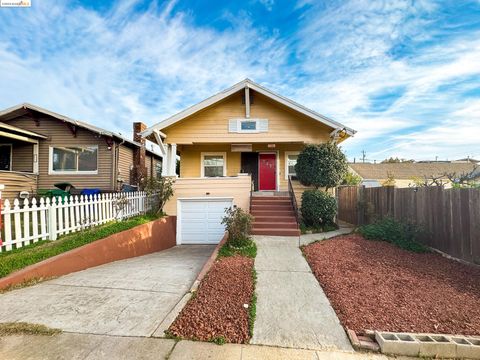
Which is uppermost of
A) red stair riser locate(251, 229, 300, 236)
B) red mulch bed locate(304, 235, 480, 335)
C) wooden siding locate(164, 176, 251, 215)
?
wooden siding locate(164, 176, 251, 215)

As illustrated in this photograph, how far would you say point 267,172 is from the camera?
523 inches

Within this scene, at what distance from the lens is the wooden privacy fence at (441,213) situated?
5.66 m

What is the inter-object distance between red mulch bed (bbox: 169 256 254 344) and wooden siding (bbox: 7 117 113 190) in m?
9.66

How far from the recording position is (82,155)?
12.8m

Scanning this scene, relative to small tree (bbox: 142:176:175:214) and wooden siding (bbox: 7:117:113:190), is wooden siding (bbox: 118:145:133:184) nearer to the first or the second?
wooden siding (bbox: 7:117:113:190)

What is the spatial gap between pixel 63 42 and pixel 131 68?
264 centimetres

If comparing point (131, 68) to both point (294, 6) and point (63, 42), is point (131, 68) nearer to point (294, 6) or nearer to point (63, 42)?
point (63, 42)

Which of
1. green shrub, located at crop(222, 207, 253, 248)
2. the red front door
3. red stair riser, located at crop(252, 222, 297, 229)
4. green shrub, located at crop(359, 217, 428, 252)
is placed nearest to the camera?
green shrub, located at crop(359, 217, 428, 252)

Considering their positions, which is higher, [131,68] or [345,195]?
[131,68]

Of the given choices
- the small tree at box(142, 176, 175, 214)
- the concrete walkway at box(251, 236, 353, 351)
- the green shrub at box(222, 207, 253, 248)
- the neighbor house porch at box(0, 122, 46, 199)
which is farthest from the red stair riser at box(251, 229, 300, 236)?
the neighbor house porch at box(0, 122, 46, 199)

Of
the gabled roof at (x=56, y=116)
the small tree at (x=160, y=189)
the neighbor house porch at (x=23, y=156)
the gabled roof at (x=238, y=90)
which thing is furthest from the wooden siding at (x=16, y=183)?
the gabled roof at (x=238, y=90)

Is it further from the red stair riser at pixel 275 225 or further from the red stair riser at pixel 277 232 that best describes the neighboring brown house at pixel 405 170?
the red stair riser at pixel 277 232

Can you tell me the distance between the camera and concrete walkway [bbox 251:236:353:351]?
314 cm

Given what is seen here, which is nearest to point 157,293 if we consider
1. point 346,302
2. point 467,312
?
point 346,302
